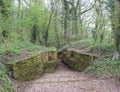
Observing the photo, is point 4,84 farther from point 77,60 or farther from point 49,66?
point 77,60

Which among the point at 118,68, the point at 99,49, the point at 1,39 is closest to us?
the point at 118,68

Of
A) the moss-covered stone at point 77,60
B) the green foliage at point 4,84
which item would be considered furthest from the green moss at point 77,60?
the green foliage at point 4,84

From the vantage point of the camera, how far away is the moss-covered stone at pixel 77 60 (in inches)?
560

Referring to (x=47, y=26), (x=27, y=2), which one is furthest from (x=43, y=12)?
(x=27, y=2)

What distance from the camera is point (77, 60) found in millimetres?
15750

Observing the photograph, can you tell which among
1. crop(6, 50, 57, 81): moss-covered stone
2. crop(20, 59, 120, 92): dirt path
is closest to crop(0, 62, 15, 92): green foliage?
crop(20, 59, 120, 92): dirt path

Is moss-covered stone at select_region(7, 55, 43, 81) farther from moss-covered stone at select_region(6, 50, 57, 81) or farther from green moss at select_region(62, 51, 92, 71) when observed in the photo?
green moss at select_region(62, 51, 92, 71)

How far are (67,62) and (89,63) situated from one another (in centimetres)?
486

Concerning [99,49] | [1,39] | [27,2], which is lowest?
[99,49]

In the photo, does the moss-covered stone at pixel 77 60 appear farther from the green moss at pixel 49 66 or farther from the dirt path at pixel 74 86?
the dirt path at pixel 74 86

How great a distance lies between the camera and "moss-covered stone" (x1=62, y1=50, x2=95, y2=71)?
1423 cm

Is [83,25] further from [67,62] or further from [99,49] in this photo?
[99,49]

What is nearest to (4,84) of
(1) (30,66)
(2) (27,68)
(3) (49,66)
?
(2) (27,68)

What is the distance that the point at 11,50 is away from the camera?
38.6 feet
